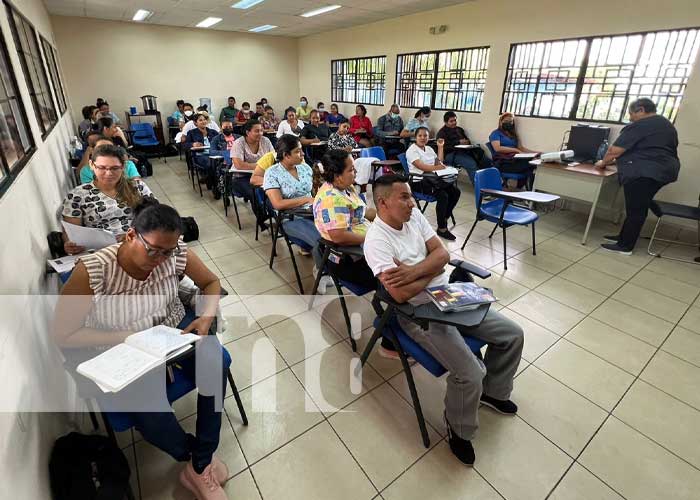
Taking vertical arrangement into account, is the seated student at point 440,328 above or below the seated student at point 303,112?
below

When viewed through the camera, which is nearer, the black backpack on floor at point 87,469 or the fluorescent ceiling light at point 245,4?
the black backpack on floor at point 87,469

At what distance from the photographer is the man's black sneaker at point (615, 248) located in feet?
12.0

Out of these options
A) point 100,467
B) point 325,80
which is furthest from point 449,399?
point 325,80

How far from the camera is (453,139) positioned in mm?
6098

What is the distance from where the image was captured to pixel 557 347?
233 cm

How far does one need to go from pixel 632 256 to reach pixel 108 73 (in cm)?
1033

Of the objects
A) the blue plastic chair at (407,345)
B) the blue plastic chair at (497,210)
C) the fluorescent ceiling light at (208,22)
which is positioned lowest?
the blue plastic chair at (407,345)

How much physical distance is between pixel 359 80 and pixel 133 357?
878cm

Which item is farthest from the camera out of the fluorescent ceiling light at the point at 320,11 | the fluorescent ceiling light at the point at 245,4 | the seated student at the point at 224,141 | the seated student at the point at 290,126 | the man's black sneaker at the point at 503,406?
the seated student at the point at 290,126

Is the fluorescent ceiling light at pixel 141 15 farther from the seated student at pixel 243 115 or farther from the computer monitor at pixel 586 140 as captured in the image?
the computer monitor at pixel 586 140

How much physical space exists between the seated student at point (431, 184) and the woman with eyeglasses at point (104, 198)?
9.11 ft

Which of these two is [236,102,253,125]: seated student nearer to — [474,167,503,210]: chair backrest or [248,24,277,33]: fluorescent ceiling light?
[248,24,277,33]: fluorescent ceiling light

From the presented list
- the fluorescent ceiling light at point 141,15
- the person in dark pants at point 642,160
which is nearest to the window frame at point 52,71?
the fluorescent ceiling light at point 141,15

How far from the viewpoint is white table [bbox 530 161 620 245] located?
3703 mm
